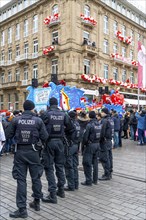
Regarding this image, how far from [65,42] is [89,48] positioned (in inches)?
116

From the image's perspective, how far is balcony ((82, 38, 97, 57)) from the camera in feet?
87.0

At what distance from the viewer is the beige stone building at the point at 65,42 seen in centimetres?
2639

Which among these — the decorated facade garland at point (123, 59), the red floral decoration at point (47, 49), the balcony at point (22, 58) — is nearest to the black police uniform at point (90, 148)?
the red floral decoration at point (47, 49)

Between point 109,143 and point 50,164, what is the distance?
217cm

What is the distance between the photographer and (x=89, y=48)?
27.0 m

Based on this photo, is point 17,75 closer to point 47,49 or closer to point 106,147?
point 47,49

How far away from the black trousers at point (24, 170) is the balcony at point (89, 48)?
78.0 feet

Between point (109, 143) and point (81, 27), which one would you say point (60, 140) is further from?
point (81, 27)

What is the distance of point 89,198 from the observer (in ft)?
15.8

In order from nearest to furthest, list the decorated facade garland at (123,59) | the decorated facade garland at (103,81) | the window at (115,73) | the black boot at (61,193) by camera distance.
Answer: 1. the black boot at (61,193)
2. the decorated facade garland at (103,81)
3. the decorated facade garland at (123,59)
4. the window at (115,73)

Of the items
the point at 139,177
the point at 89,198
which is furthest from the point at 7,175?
the point at 139,177

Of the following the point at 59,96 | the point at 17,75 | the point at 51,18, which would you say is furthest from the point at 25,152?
the point at 17,75

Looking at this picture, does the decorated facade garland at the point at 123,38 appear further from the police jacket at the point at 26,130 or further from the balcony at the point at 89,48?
the police jacket at the point at 26,130

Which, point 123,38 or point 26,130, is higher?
point 123,38
